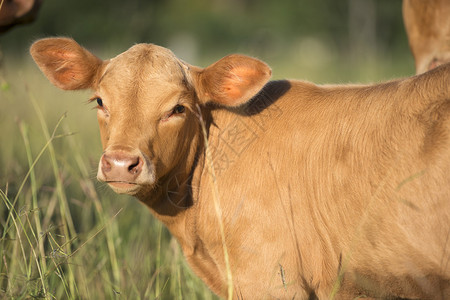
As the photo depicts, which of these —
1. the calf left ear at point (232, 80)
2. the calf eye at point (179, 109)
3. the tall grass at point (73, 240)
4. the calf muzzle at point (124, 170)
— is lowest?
the tall grass at point (73, 240)

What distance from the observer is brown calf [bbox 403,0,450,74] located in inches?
272

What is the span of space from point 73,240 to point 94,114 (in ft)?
29.7

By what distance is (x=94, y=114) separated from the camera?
13.9 meters

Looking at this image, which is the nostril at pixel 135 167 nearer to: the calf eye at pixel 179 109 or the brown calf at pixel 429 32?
the calf eye at pixel 179 109

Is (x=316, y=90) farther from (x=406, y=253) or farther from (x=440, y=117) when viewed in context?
(x=406, y=253)

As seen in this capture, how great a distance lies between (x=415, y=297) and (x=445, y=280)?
343 mm

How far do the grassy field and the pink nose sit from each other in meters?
0.35

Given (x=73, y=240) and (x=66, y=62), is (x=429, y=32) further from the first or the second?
(x=73, y=240)

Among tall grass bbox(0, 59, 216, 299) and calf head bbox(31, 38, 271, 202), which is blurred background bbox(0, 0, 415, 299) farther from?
calf head bbox(31, 38, 271, 202)

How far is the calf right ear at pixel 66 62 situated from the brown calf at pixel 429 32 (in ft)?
13.3

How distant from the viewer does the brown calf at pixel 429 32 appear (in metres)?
6.90

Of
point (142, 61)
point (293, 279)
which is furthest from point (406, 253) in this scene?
point (142, 61)

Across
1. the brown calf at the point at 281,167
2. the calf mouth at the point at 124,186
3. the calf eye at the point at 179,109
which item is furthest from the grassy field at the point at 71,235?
the calf eye at the point at 179,109

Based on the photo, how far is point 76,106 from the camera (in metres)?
13.6
